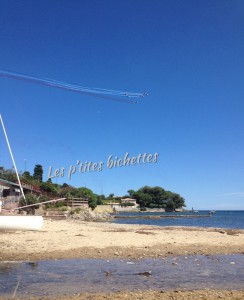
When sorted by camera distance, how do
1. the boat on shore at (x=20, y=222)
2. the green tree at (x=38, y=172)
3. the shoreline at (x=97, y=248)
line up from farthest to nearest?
the green tree at (x=38, y=172)
the boat on shore at (x=20, y=222)
the shoreline at (x=97, y=248)

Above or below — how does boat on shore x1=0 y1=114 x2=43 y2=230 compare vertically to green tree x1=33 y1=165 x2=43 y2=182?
below

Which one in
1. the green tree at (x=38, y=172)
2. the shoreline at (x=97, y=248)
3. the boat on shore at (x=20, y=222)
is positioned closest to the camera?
the shoreline at (x=97, y=248)

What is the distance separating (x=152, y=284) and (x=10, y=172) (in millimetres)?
86875

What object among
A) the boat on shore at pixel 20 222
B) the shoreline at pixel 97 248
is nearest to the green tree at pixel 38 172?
the boat on shore at pixel 20 222

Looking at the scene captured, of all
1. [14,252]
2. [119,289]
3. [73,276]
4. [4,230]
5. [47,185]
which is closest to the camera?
[119,289]

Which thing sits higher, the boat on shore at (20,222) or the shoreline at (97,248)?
the boat on shore at (20,222)

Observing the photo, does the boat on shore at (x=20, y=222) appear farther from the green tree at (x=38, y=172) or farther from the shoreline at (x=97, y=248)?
the green tree at (x=38, y=172)

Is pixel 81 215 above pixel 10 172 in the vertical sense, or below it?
below

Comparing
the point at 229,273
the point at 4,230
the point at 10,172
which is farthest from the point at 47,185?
the point at 229,273

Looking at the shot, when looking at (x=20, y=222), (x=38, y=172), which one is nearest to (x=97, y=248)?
(x=20, y=222)

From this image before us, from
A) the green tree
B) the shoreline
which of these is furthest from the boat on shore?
the green tree

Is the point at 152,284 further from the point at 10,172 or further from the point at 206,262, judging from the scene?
the point at 10,172

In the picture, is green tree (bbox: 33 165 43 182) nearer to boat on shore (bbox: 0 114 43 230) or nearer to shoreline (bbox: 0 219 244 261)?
boat on shore (bbox: 0 114 43 230)

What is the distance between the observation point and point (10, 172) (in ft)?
304
